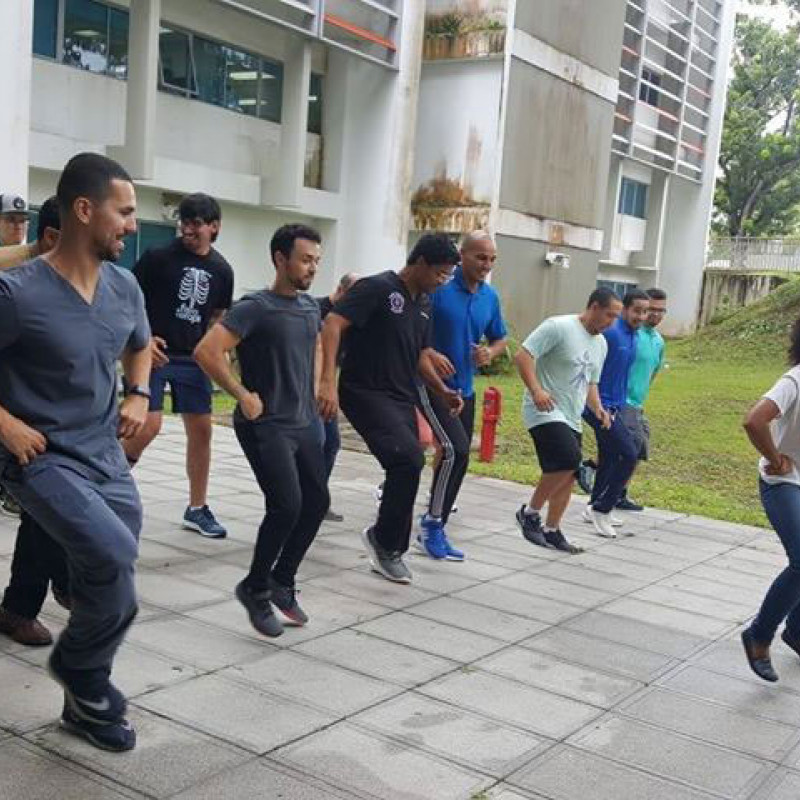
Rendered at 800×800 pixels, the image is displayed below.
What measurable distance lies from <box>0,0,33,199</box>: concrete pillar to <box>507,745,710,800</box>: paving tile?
432 inches

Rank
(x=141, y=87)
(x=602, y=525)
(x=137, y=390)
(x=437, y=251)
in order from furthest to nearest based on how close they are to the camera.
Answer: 1. (x=141, y=87)
2. (x=602, y=525)
3. (x=437, y=251)
4. (x=137, y=390)

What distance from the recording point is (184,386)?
18.5ft

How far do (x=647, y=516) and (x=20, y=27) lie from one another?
935 centimetres

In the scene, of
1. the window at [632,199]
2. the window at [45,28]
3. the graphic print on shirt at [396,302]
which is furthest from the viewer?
the window at [632,199]

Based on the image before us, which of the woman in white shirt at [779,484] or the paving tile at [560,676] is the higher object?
the woman in white shirt at [779,484]

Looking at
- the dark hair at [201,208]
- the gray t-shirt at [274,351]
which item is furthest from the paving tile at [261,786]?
the dark hair at [201,208]

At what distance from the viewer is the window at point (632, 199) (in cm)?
3186

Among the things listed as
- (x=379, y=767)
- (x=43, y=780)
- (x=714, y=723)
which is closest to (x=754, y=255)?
(x=714, y=723)

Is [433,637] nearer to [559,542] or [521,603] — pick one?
[521,603]

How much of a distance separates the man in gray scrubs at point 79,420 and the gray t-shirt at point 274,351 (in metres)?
1.08

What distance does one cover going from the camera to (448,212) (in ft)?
67.1

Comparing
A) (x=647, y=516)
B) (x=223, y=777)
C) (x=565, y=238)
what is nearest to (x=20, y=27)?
(x=647, y=516)

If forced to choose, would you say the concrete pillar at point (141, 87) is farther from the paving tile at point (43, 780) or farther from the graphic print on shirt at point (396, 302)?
the paving tile at point (43, 780)

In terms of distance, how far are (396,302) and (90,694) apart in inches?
105
